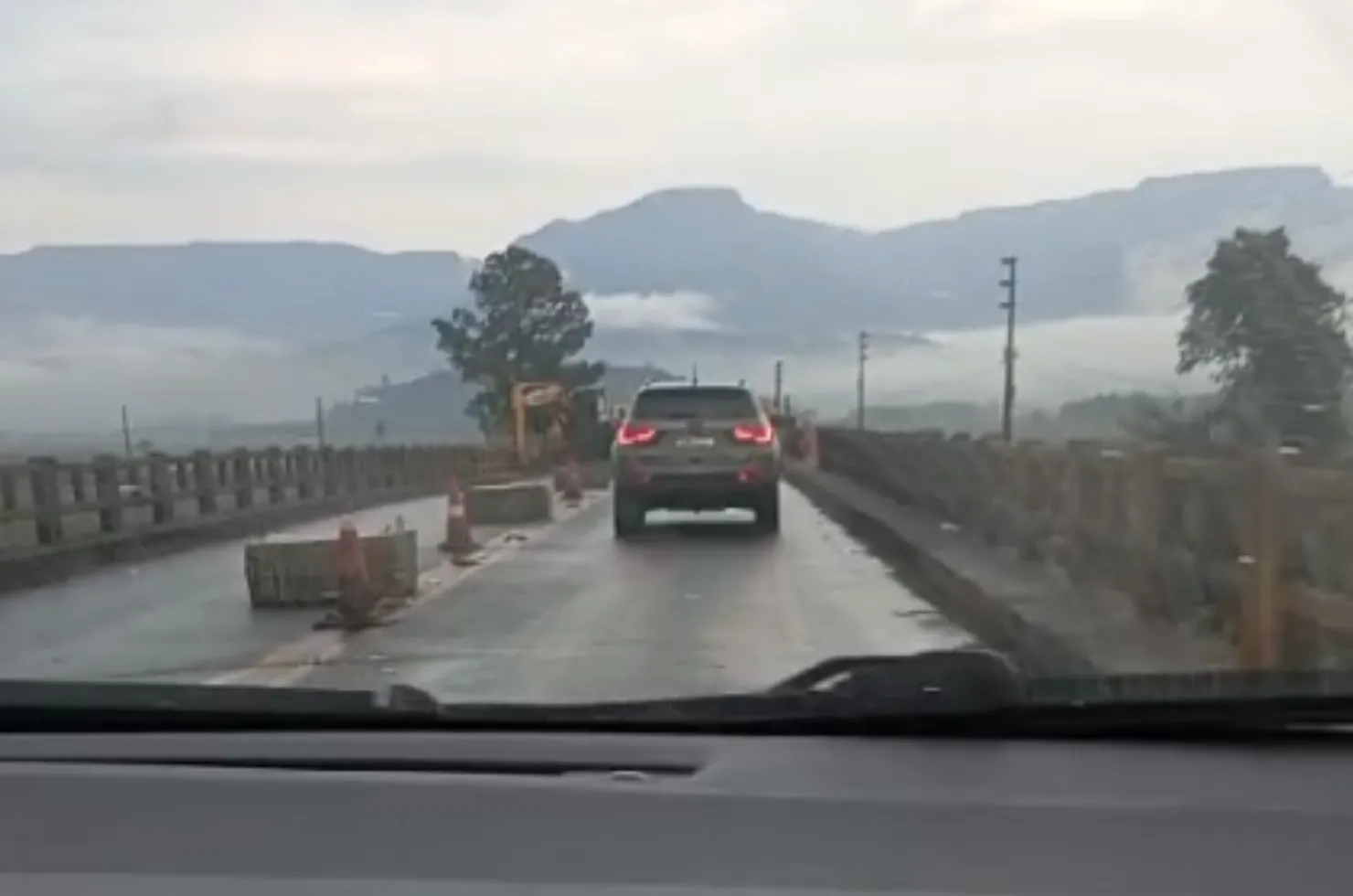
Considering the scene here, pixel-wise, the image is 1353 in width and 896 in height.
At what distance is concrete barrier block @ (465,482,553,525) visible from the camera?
592 inches

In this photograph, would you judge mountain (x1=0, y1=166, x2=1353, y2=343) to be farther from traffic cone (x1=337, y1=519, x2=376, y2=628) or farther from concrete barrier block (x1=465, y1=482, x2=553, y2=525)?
concrete barrier block (x1=465, y1=482, x2=553, y2=525)

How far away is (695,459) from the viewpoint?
1873 cm

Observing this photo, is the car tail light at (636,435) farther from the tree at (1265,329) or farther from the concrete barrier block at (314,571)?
the tree at (1265,329)

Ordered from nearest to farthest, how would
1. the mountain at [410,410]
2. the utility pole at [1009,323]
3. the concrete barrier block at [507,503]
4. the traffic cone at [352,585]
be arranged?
the utility pole at [1009,323] < the mountain at [410,410] < the traffic cone at [352,585] < the concrete barrier block at [507,503]

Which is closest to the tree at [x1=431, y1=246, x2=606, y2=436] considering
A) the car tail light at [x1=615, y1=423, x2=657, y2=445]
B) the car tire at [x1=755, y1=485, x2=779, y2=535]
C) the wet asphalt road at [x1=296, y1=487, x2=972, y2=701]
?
the wet asphalt road at [x1=296, y1=487, x2=972, y2=701]

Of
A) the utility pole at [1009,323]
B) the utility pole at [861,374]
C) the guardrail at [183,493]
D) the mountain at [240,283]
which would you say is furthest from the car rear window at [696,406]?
the mountain at [240,283]

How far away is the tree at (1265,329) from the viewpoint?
698 cm

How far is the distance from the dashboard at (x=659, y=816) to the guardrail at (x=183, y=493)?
6.56 meters

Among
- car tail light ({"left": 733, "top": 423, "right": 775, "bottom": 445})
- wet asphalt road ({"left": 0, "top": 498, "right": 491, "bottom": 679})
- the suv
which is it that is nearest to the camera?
Answer: wet asphalt road ({"left": 0, "top": 498, "right": 491, "bottom": 679})

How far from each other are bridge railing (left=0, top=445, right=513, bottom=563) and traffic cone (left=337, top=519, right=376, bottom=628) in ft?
7.69

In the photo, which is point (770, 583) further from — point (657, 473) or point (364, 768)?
point (364, 768)

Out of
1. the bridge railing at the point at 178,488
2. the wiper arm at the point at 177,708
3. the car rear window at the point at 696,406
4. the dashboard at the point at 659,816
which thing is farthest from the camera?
the car rear window at the point at 696,406

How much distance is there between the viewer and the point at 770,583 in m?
13.3

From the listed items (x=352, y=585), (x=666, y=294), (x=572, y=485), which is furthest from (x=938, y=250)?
(x=572, y=485)
